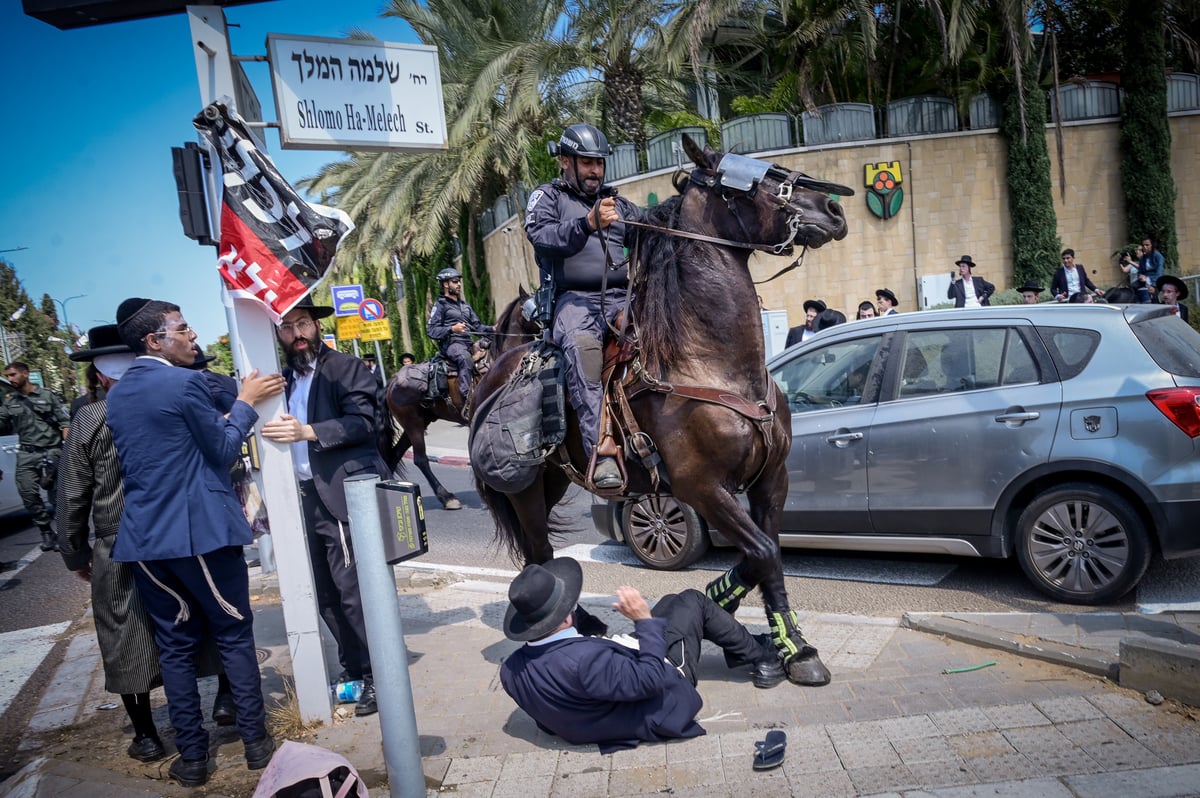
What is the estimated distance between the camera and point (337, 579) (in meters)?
4.70

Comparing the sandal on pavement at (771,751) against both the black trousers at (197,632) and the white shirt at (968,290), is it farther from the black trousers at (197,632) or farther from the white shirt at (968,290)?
the white shirt at (968,290)

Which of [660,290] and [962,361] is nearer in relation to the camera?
[660,290]

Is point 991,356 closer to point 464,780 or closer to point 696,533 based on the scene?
point 696,533

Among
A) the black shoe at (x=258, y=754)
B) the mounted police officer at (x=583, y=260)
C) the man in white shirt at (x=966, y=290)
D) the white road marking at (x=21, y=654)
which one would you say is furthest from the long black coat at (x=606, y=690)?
the man in white shirt at (x=966, y=290)

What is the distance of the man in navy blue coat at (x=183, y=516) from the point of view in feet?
12.6

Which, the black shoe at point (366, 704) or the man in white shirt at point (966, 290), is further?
the man in white shirt at point (966, 290)

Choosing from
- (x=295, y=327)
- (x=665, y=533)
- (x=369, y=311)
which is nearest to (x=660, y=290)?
(x=295, y=327)

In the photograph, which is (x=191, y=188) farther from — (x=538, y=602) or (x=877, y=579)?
(x=877, y=579)

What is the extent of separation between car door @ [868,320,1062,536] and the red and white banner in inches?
156

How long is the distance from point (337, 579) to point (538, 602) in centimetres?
157

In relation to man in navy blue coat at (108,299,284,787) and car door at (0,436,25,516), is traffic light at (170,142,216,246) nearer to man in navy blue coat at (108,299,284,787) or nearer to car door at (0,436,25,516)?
man in navy blue coat at (108,299,284,787)

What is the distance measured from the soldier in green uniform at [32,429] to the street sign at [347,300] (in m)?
11.2

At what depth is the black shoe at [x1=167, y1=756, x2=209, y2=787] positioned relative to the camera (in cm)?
400

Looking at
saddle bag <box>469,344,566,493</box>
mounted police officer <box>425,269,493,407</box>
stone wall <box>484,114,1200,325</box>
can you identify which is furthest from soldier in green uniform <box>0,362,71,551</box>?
stone wall <box>484,114,1200,325</box>
